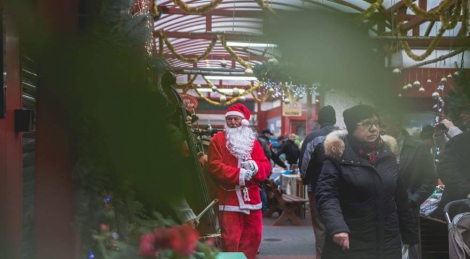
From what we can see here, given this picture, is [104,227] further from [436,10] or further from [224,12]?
[224,12]

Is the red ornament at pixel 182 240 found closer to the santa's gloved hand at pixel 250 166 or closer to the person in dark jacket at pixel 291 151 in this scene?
the santa's gloved hand at pixel 250 166

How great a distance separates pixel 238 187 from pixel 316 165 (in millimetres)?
986

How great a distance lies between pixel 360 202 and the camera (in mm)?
4094

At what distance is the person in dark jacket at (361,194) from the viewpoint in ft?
13.3

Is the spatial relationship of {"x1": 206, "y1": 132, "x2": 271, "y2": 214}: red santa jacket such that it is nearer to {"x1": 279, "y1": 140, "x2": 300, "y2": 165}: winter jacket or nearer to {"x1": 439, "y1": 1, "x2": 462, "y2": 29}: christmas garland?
{"x1": 439, "y1": 1, "x2": 462, "y2": 29}: christmas garland

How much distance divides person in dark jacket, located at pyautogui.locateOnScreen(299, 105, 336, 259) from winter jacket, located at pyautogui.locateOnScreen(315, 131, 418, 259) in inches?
84.0

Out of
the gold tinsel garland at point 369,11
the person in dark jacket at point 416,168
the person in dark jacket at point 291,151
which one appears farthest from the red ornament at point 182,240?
the person in dark jacket at point 291,151

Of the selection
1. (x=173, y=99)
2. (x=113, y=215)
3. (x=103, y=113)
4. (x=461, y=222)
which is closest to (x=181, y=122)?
(x=173, y=99)

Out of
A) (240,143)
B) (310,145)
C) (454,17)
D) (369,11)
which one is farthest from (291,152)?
(369,11)

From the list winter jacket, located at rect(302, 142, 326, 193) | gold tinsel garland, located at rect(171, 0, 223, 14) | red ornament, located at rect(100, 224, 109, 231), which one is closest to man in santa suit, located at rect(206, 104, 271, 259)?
winter jacket, located at rect(302, 142, 326, 193)

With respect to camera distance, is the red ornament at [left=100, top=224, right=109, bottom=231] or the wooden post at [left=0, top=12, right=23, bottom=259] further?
the red ornament at [left=100, top=224, right=109, bottom=231]

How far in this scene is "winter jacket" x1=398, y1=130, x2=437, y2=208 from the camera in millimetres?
5629

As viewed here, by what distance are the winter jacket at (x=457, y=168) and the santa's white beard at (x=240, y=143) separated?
1.86 metres

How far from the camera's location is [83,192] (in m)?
1.78
